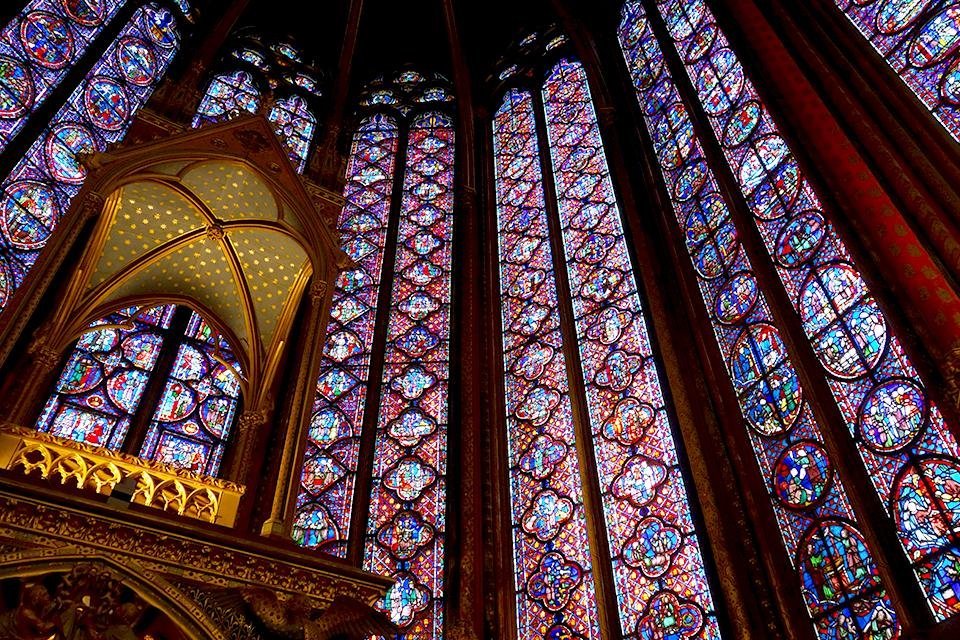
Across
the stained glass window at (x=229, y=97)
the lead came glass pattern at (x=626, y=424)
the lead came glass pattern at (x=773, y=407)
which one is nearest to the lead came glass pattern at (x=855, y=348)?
the lead came glass pattern at (x=773, y=407)

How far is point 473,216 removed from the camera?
391 inches

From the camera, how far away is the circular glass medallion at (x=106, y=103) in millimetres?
8684

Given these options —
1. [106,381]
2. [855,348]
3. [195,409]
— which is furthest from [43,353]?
[855,348]

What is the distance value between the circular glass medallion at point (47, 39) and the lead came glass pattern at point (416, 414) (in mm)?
4133

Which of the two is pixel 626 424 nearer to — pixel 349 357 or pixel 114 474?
pixel 349 357

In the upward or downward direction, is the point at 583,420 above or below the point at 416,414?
below

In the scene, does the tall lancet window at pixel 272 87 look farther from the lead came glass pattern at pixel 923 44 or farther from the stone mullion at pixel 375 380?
the lead came glass pattern at pixel 923 44

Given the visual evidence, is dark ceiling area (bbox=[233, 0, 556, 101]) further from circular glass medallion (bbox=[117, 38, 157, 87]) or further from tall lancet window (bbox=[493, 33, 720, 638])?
tall lancet window (bbox=[493, 33, 720, 638])

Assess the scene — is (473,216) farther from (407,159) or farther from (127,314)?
Answer: (127,314)

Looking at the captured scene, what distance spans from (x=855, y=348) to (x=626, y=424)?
81.5 inches

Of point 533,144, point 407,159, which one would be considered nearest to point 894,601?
point 533,144

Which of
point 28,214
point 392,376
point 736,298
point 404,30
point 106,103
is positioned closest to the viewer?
point 736,298

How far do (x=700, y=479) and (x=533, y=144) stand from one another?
586cm

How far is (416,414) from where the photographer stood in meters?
8.16
